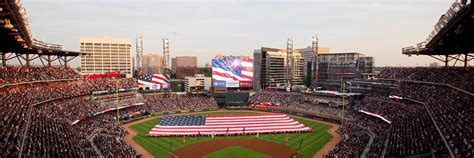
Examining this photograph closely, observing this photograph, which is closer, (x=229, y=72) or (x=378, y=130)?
(x=378, y=130)

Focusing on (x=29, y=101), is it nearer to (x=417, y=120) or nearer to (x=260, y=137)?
(x=260, y=137)

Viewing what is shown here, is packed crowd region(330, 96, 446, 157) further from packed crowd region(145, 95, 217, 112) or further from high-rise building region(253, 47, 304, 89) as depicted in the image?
high-rise building region(253, 47, 304, 89)

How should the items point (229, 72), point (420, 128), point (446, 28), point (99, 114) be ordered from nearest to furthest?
point (446, 28) < point (420, 128) < point (99, 114) < point (229, 72)

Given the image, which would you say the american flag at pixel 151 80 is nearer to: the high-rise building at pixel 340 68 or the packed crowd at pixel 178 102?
the packed crowd at pixel 178 102

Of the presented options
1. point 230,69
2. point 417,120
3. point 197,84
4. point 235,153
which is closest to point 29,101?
point 235,153

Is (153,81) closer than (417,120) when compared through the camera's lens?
No

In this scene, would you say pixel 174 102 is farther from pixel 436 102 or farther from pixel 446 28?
pixel 446 28


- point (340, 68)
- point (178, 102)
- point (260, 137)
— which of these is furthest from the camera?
point (340, 68)

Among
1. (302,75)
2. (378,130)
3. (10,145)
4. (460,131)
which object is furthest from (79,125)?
(302,75)
